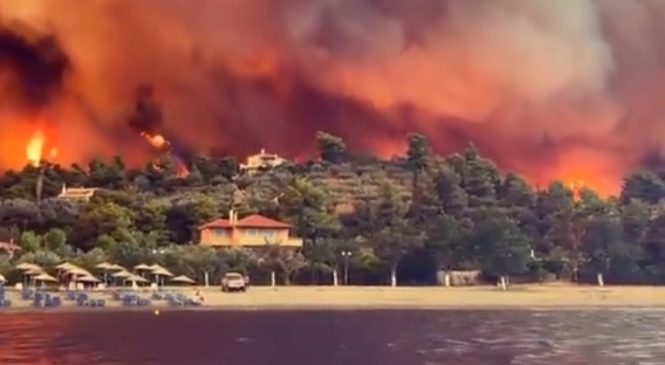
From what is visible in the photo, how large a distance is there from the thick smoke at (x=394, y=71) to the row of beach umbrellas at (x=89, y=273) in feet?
60.5

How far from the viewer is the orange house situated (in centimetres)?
5084

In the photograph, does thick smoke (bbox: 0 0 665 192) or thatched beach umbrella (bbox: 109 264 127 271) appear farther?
thick smoke (bbox: 0 0 665 192)

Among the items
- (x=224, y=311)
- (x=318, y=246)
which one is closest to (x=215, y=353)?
(x=224, y=311)

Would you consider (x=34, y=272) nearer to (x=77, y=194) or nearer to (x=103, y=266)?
(x=103, y=266)

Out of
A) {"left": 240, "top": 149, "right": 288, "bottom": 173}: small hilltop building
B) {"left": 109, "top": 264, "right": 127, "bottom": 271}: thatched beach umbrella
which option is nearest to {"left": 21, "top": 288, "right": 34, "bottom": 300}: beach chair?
{"left": 109, "top": 264, "right": 127, "bottom": 271}: thatched beach umbrella

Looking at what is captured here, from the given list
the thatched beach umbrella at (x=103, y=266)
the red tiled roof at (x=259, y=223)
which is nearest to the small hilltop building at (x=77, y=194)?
the red tiled roof at (x=259, y=223)

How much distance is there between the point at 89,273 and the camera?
43.3 meters

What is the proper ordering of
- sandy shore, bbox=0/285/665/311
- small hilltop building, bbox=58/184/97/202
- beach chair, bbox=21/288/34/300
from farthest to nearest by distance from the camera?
small hilltop building, bbox=58/184/97/202 < sandy shore, bbox=0/285/665/311 < beach chair, bbox=21/288/34/300

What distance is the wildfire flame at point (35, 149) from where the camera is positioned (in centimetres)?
6122

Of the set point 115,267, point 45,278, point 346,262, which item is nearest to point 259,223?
point 346,262

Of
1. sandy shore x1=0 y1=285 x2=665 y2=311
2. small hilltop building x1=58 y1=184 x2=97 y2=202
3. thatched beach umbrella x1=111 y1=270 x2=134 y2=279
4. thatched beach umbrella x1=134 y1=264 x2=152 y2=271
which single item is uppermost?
small hilltop building x1=58 y1=184 x2=97 y2=202

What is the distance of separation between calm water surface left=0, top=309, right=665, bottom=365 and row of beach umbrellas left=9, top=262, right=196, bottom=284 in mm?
7052

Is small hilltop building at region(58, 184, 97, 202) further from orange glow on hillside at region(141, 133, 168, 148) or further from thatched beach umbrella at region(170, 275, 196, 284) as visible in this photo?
thatched beach umbrella at region(170, 275, 196, 284)

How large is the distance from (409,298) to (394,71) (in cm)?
2225
